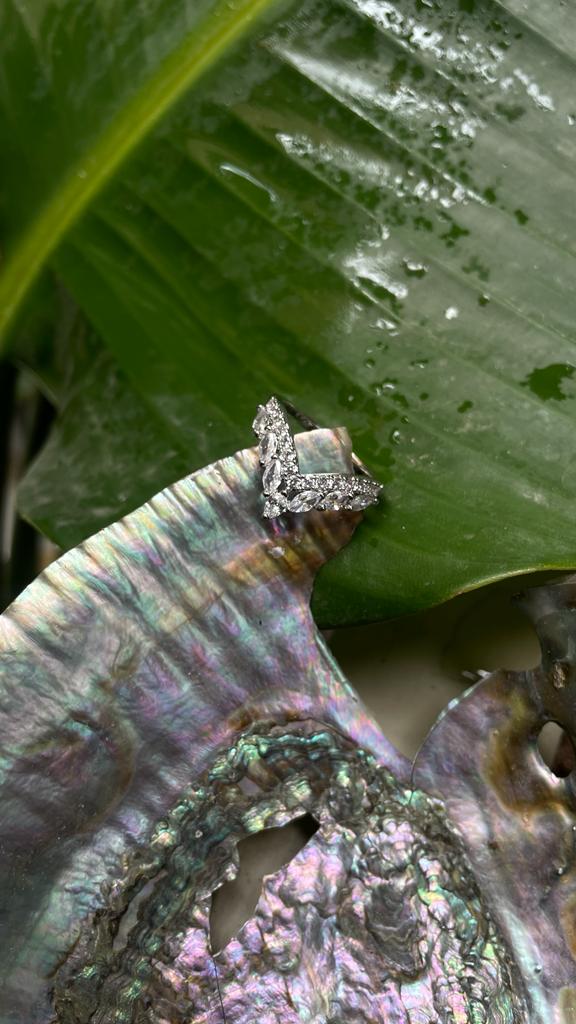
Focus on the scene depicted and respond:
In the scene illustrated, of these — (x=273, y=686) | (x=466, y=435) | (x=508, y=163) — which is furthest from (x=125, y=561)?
(x=508, y=163)

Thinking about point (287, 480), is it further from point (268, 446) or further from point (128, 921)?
point (128, 921)

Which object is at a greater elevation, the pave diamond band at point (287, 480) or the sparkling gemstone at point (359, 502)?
the pave diamond band at point (287, 480)

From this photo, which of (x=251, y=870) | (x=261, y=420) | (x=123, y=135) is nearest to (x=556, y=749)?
(x=251, y=870)

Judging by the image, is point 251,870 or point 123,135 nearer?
point 251,870

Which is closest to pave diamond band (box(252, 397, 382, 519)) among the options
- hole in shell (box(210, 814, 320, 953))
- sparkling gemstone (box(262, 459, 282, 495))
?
sparkling gemstone (box(262, 459, 282, 495))

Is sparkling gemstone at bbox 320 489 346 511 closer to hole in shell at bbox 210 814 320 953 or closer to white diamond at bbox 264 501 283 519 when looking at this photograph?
white diamond at bbox 264 501 283 519

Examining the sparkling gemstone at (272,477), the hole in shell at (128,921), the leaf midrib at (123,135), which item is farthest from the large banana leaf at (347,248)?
the hole in shell at (128,921)

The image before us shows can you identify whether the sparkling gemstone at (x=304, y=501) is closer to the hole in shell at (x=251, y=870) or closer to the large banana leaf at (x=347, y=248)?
the large banana leaf at (x=347, y=248)
